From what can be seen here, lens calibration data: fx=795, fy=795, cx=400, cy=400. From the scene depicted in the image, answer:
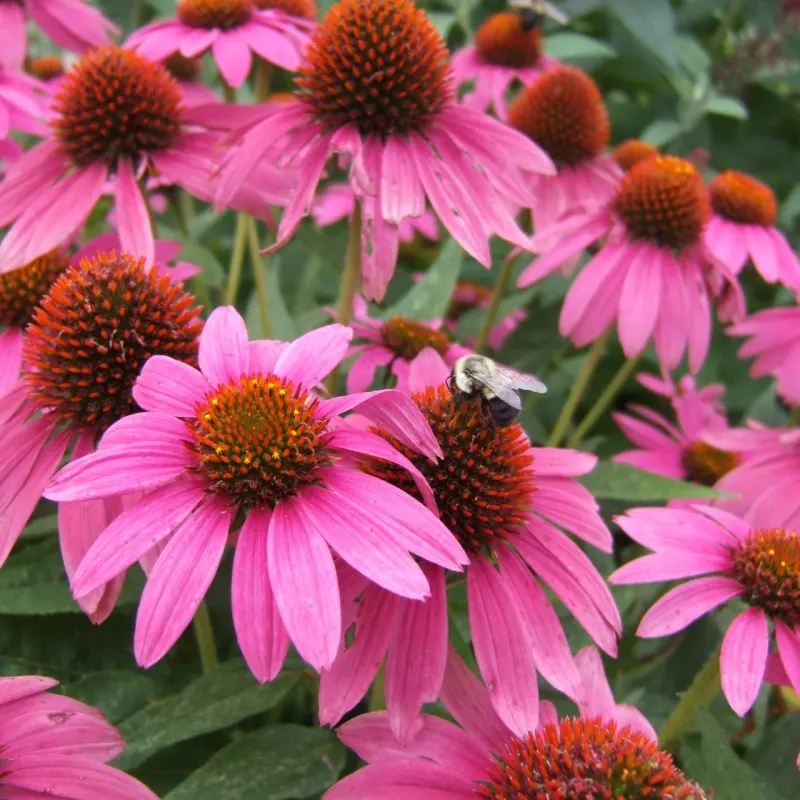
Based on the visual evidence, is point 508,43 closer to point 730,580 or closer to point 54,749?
point 730,580

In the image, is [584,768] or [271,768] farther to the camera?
[271,768]

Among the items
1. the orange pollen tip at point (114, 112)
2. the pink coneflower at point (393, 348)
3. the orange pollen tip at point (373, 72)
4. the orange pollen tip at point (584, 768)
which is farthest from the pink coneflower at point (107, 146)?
the orange pollen tip at point (584, 768)

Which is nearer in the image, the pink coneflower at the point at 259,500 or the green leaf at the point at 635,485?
the pink coneflower at the point at 259,500

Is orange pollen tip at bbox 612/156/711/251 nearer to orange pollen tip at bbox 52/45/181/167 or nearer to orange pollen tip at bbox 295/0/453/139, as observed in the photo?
orange pollen tip at bbox 295/0/453/139

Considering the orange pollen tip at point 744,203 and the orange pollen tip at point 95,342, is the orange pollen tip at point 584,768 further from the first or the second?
the orange pollen tip at point 744,203

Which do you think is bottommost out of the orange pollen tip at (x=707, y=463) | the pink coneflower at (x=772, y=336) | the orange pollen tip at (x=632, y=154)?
the orange pollen tip at (x=707, y=463)

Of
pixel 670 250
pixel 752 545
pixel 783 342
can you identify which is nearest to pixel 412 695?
pixel 752 545

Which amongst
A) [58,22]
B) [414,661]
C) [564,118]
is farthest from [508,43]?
[414,661]
